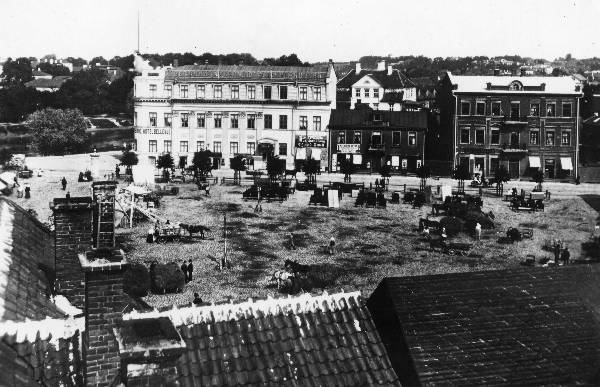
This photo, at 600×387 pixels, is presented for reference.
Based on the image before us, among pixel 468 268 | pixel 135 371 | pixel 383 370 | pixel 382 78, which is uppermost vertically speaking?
pixel 382 78

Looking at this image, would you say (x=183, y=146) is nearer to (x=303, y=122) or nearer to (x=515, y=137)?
(x=303, y=122)

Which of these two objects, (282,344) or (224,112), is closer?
(282,344)

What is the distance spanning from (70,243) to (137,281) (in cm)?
1251

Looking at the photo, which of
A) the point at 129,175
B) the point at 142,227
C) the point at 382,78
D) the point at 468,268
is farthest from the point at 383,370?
the point at 382,78

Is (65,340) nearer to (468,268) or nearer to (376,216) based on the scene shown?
(468,268)

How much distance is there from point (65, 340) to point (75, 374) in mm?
638

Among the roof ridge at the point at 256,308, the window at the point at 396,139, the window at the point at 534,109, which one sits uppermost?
the window at the point at 534,109

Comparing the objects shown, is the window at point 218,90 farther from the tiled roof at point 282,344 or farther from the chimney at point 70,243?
the tiled roof at point 282,344

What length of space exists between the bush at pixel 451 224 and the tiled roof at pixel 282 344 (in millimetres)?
28091

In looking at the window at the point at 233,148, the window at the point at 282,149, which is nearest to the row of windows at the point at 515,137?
the window at the point at 282,149

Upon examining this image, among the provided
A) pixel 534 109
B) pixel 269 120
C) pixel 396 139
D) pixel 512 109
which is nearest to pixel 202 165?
pixel 269 120

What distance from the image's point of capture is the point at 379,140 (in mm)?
65000

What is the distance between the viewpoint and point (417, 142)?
64688 mm

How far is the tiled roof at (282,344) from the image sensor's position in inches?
391
